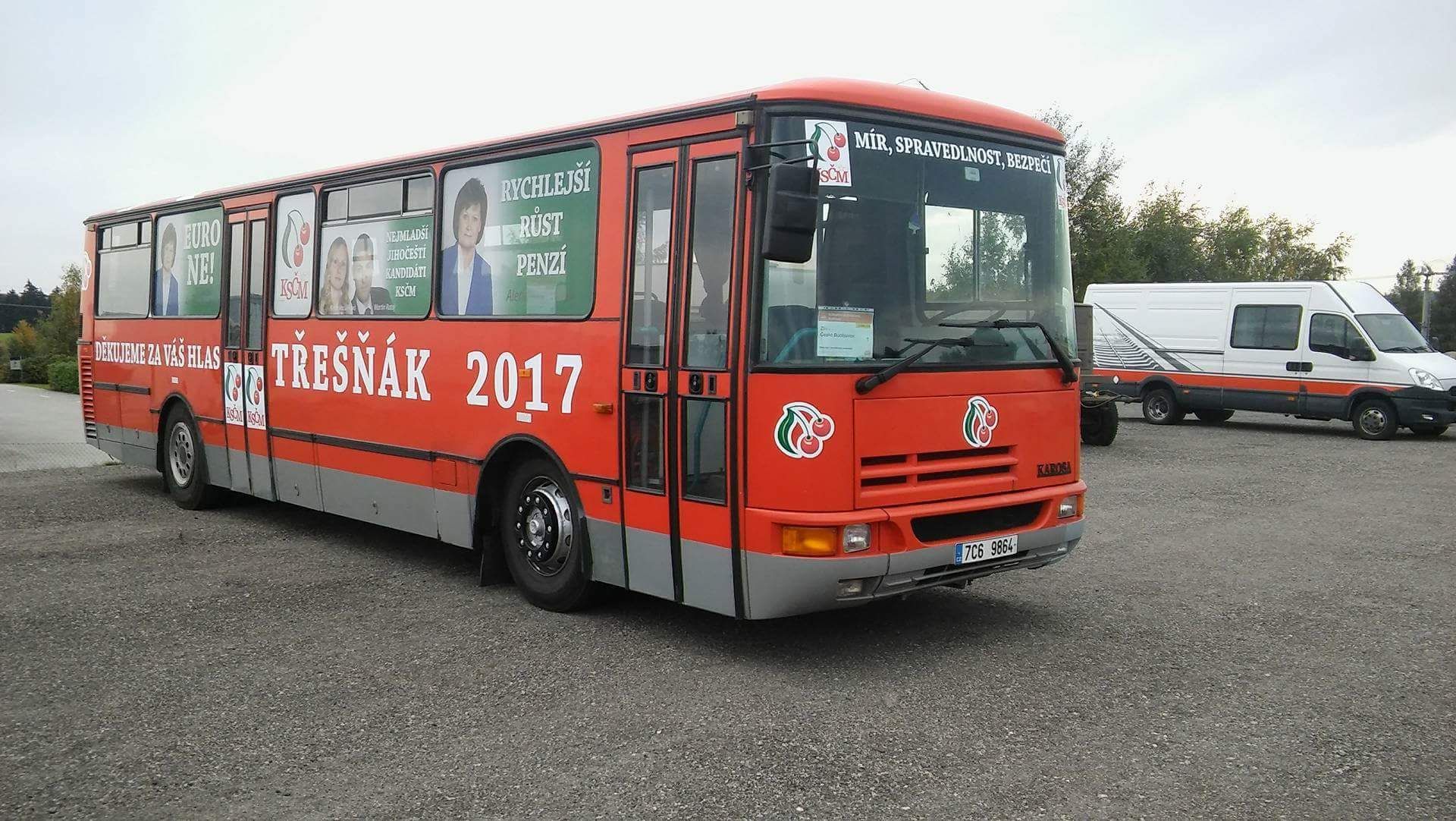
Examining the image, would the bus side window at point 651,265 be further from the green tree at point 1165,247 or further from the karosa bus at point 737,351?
the green tree at point 1165,247

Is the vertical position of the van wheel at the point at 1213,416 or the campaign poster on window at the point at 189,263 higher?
the campaign poster on window at the point at 189,263

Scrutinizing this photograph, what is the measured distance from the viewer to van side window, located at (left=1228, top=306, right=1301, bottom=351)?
20906 millimetres

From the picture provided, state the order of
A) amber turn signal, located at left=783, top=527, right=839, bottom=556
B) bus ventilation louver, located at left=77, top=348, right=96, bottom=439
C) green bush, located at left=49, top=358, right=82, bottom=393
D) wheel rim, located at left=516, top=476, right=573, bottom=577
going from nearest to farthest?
amber turn signal, located at left=783, top=527, right=839, bottom=556, wheel rim, located at left=516, top=476, right=573, bottom=577, bus ventilation louver, located at left=77, top=348, right=96, bottom=439, green bush, located at left=49, top=358, right=82, bottom=393

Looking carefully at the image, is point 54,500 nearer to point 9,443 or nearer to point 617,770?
point 9,443

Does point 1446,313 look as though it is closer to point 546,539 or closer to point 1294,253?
point 1294,253

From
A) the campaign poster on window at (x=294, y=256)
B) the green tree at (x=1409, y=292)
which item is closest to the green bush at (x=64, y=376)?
the campaign poster on window at (x=294, y=256)

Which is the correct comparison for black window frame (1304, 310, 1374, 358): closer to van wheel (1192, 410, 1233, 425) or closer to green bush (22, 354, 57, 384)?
van wheel (1192, 410, 1233, 425)

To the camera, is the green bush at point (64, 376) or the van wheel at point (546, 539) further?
the green bush at point (64, 376)

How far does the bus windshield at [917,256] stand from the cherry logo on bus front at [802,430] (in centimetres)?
23

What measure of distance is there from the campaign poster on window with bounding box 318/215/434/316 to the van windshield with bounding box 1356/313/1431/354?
56.3 ft

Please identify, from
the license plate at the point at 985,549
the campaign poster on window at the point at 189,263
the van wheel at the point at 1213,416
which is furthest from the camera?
the van wheel at the point at 1213,416

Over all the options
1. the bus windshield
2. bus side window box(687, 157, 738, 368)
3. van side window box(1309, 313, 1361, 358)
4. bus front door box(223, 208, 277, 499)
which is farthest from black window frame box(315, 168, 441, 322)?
van side window box(1309, 313, 1361, 358)

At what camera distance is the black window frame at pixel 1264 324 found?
20.8m

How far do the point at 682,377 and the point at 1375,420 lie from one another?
17.5m
